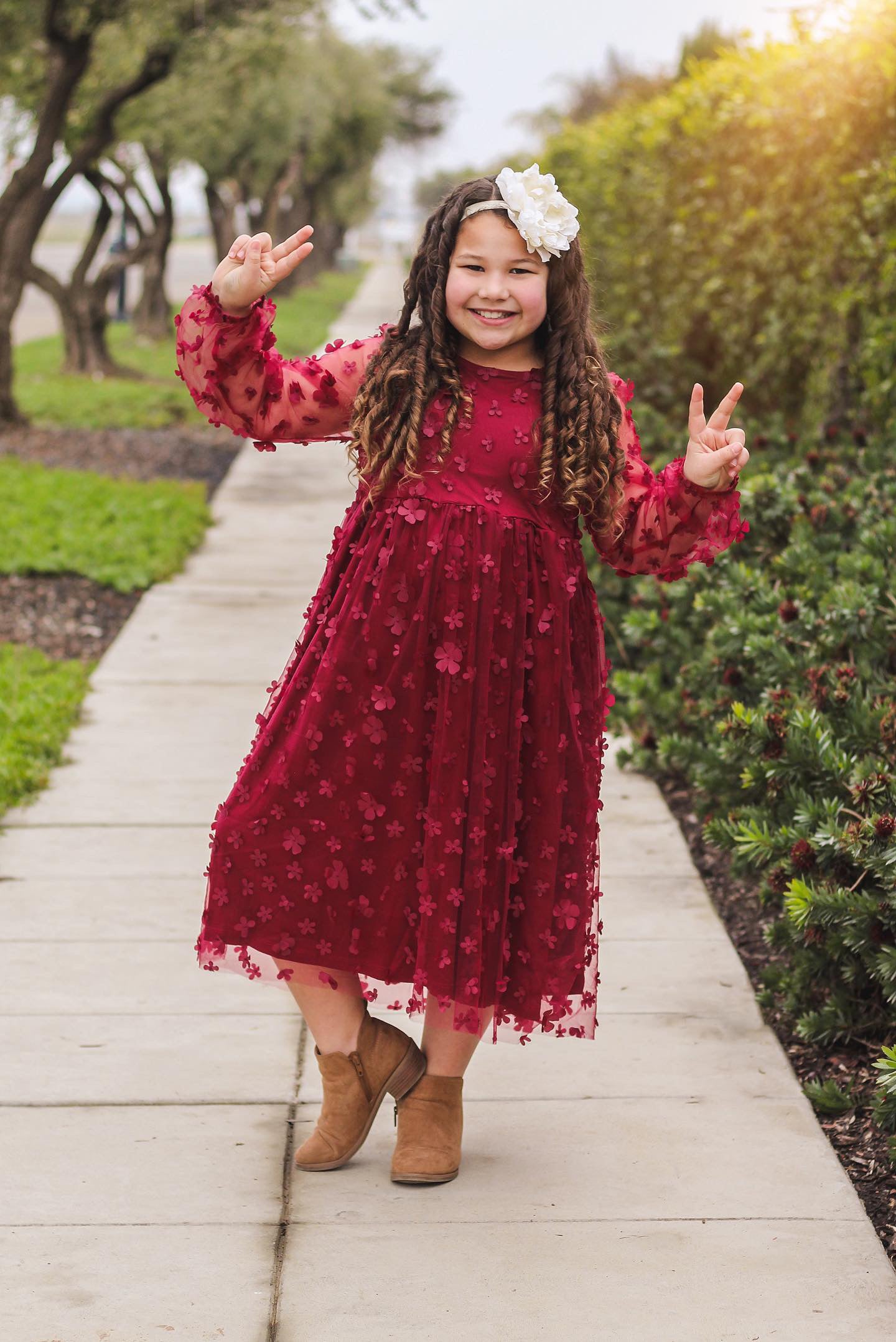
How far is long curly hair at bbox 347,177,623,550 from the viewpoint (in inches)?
107

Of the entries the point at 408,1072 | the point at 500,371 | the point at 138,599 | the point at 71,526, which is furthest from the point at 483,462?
the point at 71,526

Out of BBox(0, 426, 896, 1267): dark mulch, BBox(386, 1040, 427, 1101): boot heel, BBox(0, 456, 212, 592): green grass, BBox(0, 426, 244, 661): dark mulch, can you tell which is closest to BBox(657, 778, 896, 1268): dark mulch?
BBox(0, 426, 896, 1267): dark mulch

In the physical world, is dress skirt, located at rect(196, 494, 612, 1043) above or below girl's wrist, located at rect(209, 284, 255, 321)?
below

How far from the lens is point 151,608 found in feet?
24.6

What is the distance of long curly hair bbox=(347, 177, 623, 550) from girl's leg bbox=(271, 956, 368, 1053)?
0.86 metres

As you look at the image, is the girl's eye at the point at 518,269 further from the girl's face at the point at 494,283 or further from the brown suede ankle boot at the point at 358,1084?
the brown suede ankle boot at the point at 358,1084

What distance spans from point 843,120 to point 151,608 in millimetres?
3695

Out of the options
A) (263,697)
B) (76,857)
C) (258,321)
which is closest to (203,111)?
(263,697)

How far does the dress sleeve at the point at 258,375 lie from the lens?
275 cm

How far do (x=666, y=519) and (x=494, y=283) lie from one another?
503mm

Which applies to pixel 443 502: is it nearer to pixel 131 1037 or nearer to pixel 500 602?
pixel 500 602

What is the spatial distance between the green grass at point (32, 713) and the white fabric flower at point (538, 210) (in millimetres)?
2825

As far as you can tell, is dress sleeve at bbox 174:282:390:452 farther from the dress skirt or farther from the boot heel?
the boot heel

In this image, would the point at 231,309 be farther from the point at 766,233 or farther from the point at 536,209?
the point at 766,233
